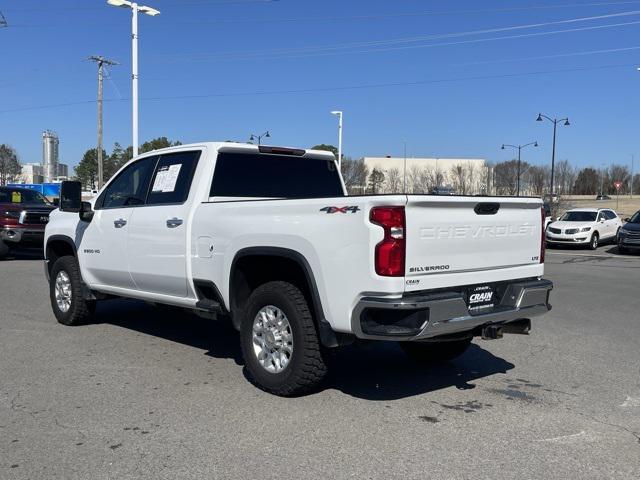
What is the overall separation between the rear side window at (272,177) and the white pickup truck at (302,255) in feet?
0.04

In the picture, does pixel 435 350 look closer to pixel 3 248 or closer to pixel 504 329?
pixel 504 329

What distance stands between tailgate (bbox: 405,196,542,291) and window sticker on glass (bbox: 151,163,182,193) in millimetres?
2836

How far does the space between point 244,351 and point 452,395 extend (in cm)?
179

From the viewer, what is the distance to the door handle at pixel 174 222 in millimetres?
5758

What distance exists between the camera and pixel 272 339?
16.4 feet

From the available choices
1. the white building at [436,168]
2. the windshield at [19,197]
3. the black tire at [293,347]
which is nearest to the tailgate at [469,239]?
the black tire at [293,347]

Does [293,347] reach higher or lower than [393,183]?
lower

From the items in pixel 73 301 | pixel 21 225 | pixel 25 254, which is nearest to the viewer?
pixel 73 301

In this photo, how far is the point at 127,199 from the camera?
6.74 metres

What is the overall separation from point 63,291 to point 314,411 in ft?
14.8

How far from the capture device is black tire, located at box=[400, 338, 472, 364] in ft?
19.6

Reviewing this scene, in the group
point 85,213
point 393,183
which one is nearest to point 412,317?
point 85,213

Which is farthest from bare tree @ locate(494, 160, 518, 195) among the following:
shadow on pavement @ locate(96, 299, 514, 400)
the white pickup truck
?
the white pickup truck

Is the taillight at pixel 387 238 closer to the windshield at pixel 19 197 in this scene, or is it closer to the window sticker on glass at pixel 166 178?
the window sticker on glass at pixel 166 178
